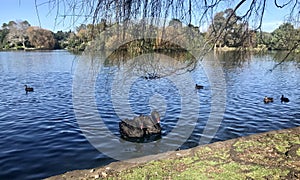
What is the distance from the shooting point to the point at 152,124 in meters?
7.99

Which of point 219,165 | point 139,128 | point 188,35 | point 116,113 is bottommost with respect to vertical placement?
point 116,113

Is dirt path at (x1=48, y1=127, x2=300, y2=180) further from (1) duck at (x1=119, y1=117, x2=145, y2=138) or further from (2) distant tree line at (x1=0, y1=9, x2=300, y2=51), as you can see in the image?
(1) duck at (x1=119, y1=117, x2=145, y2=138)

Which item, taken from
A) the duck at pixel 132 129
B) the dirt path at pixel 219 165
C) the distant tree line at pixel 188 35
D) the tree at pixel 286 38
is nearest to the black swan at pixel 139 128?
the duck at pixel 132 129

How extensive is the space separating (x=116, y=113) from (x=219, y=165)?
6.41 m

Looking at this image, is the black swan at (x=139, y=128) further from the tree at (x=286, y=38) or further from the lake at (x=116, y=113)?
the tree at (x=286, y=38)

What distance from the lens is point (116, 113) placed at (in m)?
10.4

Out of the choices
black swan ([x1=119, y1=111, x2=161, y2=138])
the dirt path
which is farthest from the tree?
black swan ([x1=119, y1=111, x2=161, y2=138])

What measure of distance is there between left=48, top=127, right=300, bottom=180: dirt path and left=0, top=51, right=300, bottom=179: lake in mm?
1392

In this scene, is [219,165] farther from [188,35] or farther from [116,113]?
[116,113]

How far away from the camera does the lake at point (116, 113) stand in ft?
9.49

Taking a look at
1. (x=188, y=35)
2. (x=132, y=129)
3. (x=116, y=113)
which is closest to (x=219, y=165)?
(x=188, y=35)

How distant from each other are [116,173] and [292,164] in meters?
2.86

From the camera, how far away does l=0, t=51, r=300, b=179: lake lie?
289cm

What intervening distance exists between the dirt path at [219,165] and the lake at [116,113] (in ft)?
4.57
